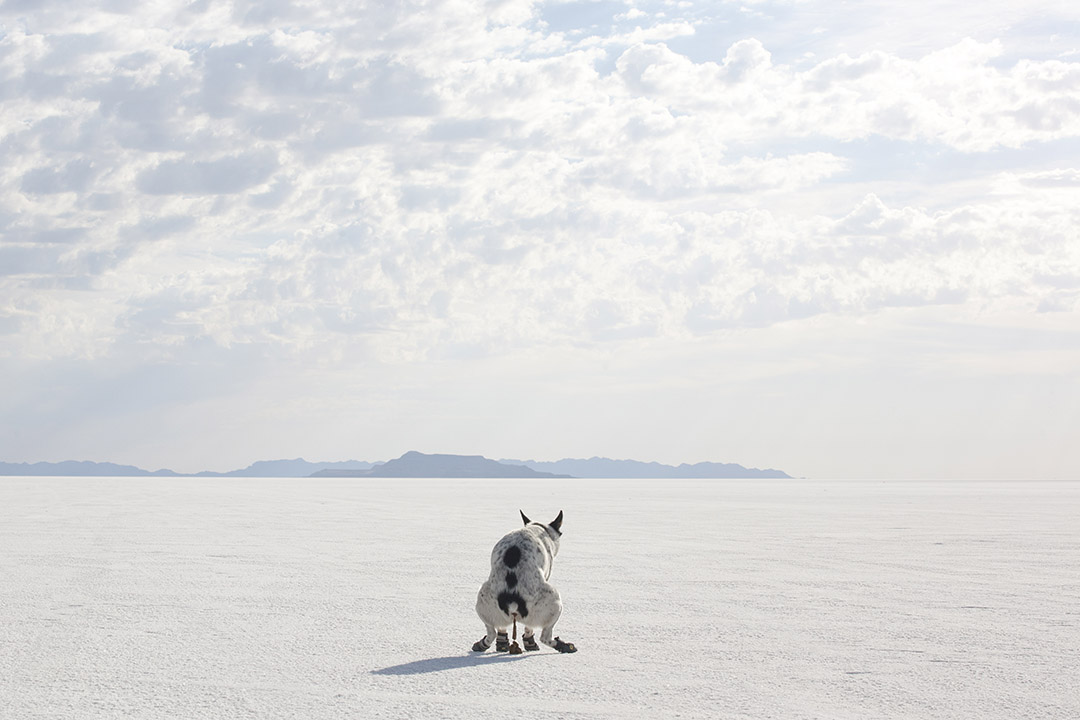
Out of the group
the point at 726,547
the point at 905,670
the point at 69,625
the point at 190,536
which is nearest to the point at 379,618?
the point at 69,625

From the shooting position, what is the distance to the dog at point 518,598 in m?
7.89

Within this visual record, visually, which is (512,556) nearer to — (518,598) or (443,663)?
(518,598)

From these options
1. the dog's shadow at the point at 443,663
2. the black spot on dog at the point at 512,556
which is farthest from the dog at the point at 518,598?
the dog's shadow at the point at 443,663

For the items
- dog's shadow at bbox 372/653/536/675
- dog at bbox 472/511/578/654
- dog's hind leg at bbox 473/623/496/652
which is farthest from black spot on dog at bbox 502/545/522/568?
dog's shadow at bbox 372/653/536/675

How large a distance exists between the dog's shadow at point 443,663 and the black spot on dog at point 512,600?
0.38 meters

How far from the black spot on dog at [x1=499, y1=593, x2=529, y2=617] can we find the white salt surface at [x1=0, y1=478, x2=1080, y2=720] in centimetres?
39

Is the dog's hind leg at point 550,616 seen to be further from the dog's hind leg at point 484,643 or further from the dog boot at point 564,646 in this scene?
the dog's hind leg at point 484,643

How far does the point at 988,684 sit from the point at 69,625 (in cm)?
818

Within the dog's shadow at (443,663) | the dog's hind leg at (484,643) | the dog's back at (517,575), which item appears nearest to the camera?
the dog's shadow at (443,663)

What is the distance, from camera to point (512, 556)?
8023 millimetres

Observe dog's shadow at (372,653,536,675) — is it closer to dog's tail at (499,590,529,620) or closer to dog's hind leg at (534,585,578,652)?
dog's hind leg at (534,585,578,652)

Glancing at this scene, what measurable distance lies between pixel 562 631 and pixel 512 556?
1.54m

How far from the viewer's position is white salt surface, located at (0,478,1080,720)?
21.2 ft

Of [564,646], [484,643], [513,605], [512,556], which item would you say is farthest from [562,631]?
[512,556]
